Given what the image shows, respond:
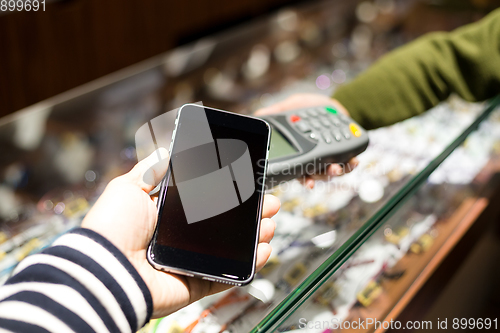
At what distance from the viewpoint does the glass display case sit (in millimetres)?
366

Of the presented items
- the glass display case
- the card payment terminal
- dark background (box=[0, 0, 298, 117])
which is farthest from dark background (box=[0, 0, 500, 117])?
the card payment terminal

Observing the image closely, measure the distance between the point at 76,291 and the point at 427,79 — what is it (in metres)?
0.56

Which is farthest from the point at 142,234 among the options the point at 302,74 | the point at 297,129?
the point at 302,74

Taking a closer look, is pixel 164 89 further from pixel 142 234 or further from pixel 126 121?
pixel 142 234

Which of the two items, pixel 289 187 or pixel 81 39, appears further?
pixel 81 39

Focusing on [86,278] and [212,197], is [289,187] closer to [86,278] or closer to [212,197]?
[212,197]

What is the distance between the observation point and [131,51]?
3.39ft

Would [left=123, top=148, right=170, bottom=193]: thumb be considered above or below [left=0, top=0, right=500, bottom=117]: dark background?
below

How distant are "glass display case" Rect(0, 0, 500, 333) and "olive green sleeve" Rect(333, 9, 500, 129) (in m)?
0.03

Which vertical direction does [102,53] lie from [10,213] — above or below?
above

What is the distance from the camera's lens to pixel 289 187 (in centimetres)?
50

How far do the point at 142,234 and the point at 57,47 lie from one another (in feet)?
2.36

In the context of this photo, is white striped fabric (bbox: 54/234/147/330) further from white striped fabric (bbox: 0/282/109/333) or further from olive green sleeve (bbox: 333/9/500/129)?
olive green sleeve (bbox: 333/9/500/129)

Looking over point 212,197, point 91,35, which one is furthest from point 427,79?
point 91,35
